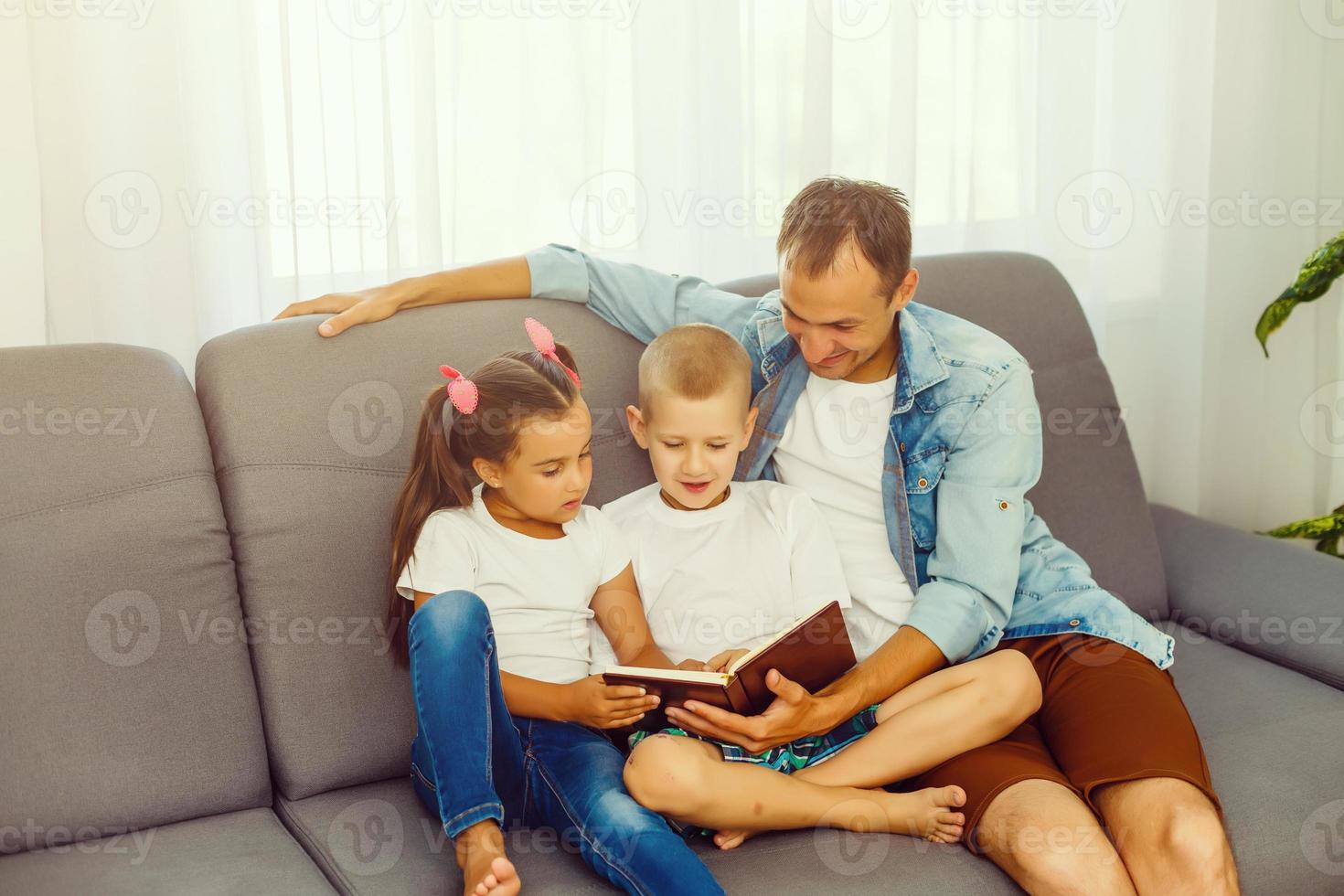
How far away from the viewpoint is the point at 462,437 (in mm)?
1736

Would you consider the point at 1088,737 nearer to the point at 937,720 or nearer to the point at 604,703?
the point at 937,720

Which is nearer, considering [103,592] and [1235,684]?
[103,592]

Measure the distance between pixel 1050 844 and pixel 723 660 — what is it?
1.56 feet

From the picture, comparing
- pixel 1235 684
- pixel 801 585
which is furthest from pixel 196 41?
pixel 1235 684

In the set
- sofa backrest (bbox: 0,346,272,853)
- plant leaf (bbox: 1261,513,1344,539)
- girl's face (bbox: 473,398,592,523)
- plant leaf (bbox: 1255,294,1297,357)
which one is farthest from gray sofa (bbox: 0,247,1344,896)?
plant leaf (bbox: 1255,294,1297,357)

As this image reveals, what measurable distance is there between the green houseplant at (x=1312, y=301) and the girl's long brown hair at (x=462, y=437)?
1.74 metres

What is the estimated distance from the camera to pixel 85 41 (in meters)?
1.96

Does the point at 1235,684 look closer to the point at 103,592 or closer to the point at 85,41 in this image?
the point at 103,592

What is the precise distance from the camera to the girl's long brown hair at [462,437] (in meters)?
1.71

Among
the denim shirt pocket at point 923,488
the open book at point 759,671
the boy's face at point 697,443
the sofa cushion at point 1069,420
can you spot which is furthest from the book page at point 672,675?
the sofa cushion at point 1069,420

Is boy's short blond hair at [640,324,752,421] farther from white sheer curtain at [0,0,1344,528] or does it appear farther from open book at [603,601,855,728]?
white sheer curtain at [0,0,1344,528]

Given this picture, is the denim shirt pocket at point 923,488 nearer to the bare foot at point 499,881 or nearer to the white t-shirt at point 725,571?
the white t-shirt at point 725,571

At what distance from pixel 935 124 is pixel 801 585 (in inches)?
52.8

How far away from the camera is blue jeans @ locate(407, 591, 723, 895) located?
145 centimetres
